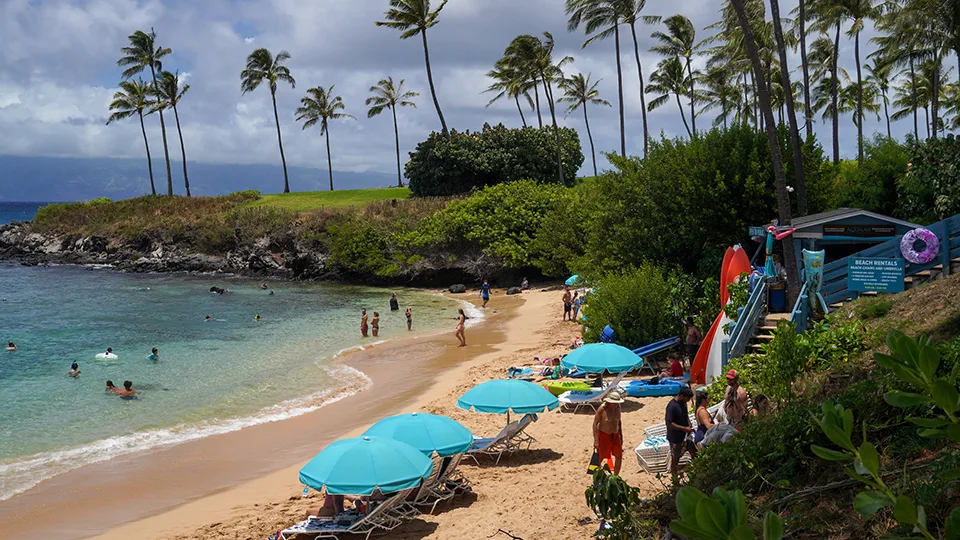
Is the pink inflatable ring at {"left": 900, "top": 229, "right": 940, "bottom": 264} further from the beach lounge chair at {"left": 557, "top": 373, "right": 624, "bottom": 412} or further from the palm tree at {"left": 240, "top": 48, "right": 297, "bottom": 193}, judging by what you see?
the palm tree at {"left": 240, "top": 48, "right": 297, "bottom": 193}

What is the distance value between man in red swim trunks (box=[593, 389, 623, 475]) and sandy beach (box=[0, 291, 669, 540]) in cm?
65

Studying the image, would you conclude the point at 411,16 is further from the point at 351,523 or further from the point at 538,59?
the point at 351,523

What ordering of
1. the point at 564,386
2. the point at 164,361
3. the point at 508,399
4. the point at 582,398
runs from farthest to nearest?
the point at 164,361
the point at 564,386
the point at 582,398
the point at 508,399

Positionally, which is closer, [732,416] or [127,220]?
[732,416]

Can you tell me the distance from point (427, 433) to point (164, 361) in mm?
18325

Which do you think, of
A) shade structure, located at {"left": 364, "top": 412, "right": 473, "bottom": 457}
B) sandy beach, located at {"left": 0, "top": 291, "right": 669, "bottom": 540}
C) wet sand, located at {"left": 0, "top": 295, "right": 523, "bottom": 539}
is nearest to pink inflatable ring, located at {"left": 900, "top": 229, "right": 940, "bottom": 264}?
sandy beach, located at {"left": 0, "top": 291, "right": 669, "bottom": 540}

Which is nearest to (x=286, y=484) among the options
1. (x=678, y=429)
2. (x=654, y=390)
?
(x=678, y=429)

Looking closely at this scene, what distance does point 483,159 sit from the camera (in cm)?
5847

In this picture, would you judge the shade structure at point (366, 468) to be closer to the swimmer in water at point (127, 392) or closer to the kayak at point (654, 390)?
the kayak at point (654, 390)

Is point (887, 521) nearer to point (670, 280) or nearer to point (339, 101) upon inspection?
point (670, 280)

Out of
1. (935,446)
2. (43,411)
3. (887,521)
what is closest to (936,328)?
(935,446)

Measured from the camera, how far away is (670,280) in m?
21.7

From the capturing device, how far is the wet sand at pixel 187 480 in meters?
12.9

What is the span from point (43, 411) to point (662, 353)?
1685 cm
